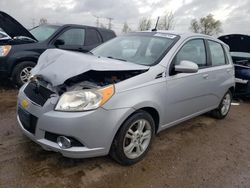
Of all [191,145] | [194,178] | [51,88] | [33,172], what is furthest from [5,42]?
[194,178]

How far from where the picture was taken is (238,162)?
352 centimetres

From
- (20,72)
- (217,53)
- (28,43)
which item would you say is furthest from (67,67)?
(28,43)

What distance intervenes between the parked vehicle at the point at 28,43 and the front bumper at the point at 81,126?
3478 mm

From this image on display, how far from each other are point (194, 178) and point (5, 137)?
2.63 m

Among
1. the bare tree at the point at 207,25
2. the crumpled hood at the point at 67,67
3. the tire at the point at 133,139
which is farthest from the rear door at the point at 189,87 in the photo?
the bare tree at the point at 207,25

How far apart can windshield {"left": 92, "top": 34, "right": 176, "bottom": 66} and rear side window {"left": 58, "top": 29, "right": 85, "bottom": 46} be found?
2.64 meters

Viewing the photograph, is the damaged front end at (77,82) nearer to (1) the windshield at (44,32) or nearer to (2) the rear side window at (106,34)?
(1) the windshield at (44,32)

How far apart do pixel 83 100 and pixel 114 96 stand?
328 millimetres

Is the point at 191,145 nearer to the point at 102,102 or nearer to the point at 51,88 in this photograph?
the point at 102,102

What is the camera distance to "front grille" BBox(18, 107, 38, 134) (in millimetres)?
2777

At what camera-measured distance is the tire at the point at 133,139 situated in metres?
2.86

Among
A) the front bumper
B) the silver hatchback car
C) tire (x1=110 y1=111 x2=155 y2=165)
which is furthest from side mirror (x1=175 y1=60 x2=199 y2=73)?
the front bumper

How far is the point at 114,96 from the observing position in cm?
268

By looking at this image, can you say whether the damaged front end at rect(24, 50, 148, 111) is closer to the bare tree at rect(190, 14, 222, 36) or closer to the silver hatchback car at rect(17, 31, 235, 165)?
the silver hatchback car at rect(17, 31, 235, 165)
